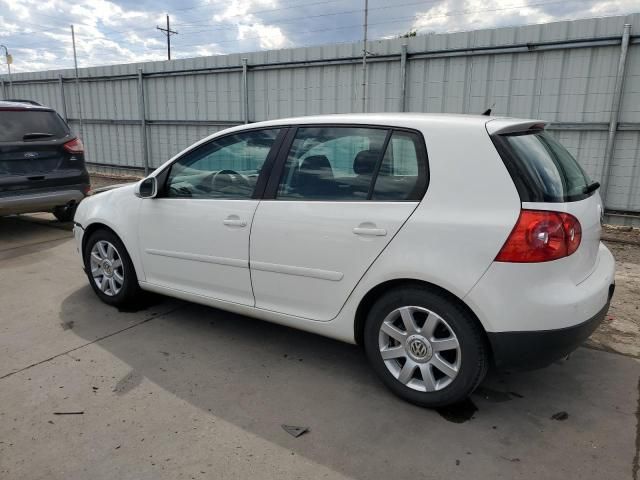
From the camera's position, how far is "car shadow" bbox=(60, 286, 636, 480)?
8.04 ft

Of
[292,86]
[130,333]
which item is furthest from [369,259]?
[292,86]

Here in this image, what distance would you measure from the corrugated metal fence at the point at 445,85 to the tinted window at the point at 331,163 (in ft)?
17.0

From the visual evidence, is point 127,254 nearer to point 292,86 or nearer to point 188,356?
point 188,356

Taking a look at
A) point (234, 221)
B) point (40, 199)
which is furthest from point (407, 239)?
point (40, 199)

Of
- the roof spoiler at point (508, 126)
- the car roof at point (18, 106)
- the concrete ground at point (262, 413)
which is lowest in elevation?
the concrete ground at point (262, 413)

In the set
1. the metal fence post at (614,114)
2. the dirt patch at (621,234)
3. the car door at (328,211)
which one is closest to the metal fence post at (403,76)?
the metal fence post at (614,114)

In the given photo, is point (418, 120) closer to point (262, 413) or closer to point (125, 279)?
point (262, 413)

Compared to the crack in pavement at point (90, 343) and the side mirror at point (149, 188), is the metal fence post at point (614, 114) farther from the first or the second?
the side mirror at point (149, 188)

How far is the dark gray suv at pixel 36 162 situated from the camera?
6199mm

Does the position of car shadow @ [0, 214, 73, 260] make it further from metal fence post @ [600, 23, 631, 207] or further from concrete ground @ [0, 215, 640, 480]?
metal fence post @ [600, 23, 631, 207]

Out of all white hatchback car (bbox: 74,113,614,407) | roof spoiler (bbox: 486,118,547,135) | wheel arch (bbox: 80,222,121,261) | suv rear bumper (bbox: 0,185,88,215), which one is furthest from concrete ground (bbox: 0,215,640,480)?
suv rear bumper (bbox: 0,185,88,215)

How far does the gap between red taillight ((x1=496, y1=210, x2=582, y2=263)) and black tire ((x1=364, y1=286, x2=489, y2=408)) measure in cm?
38

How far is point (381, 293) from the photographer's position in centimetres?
284

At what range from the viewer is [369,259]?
278cm
